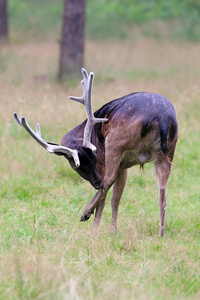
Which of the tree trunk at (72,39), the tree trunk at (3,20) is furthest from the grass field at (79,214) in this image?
the tree trunk at (3,20)

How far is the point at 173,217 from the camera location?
623 centimetres

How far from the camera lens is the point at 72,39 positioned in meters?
13.5

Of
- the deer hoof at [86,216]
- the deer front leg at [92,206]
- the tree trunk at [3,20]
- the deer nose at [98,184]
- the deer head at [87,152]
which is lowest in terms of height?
the tree trunk at [3,20]

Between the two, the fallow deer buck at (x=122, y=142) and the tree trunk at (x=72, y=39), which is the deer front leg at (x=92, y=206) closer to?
the fallow deer buck at (x=122, y=142)

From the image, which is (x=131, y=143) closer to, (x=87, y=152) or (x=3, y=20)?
(x=87, y=152)

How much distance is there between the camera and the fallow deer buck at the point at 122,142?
542 cm

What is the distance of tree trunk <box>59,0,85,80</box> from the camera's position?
13281mm

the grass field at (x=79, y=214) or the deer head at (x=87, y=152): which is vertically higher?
the deer head at (x=87, y=152)

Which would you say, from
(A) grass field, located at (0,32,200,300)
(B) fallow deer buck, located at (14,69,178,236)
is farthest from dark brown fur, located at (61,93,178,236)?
(A) grass field, located at (0,32,200,300)

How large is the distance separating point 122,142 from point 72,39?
333 inches

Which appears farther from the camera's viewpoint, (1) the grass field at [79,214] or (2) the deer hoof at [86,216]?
(2) the deer hoof at [86,216]

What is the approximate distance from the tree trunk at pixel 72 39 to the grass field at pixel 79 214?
531 mm

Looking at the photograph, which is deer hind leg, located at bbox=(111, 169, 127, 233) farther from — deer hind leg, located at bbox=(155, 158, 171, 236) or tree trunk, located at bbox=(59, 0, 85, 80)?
tree trunk, located at bbox=(59, 0, 85, 80)

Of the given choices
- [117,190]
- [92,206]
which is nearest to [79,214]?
[117,190]
